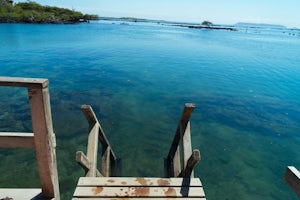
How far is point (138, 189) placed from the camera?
132 inches

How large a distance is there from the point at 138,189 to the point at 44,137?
180 cm

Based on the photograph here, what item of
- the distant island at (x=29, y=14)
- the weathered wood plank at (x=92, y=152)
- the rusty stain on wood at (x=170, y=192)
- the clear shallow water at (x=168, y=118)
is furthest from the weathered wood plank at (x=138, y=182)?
the distant island at (x=29, y=14)

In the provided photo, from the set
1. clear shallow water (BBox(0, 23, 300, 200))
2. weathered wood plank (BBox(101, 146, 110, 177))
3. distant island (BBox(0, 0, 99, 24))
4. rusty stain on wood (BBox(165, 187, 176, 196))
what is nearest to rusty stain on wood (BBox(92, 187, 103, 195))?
rusty stain on wood (BBox(165, 187, 176, 196))

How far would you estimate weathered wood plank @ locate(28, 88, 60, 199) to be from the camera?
2.16 metres

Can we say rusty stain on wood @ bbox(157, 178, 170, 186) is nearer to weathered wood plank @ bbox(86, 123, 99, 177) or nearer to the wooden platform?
the wooden platform

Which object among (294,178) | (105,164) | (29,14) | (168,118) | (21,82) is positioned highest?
(29,14)

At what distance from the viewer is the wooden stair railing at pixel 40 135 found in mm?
2090

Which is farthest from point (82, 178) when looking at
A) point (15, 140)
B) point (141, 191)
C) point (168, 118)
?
point (168, 118)

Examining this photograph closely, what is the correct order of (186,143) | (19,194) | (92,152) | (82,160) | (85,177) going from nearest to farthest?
(19,194) → (82,160) → (85,177) → (92,152) → (186,143)

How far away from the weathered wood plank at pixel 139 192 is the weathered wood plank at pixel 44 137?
1.93 ft

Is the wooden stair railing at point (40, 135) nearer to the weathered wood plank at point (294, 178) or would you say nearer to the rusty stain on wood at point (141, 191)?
the rusty stain on wood at point (141, 191)

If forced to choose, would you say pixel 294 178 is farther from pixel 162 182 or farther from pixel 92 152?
pixel 92 152

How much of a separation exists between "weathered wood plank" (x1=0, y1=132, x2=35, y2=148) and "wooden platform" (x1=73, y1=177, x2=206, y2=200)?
1295mm

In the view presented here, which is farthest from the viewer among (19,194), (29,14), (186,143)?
(29,14)
